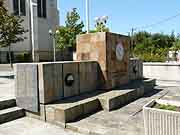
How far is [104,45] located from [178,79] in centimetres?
607

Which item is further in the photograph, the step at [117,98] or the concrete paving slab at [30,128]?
the step at [117,98]

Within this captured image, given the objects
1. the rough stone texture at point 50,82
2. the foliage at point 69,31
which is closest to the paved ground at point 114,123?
the rough stone texture at point 50,82

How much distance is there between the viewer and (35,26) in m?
28.4

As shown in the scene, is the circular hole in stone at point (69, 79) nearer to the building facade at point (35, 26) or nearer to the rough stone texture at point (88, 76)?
the rough stone texture at point (88, 76)

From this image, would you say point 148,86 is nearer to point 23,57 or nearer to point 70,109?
point 70,109

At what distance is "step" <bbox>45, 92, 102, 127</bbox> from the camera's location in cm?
489

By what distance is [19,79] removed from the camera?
5.75 metres

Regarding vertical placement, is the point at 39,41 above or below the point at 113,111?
above

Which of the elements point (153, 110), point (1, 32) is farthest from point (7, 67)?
point (153, 110)

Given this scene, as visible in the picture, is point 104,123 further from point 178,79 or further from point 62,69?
point 178,79

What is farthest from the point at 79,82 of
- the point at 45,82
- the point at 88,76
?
the point at 45,82

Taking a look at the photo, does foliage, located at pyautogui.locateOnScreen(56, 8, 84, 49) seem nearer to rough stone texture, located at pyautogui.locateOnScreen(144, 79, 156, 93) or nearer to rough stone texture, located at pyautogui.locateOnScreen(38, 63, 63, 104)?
rough stone texture, located at pyautogui.locateOnScreen(144, 79, 156, 93)

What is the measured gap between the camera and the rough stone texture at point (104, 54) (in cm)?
714

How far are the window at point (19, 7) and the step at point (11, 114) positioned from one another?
23157mm
